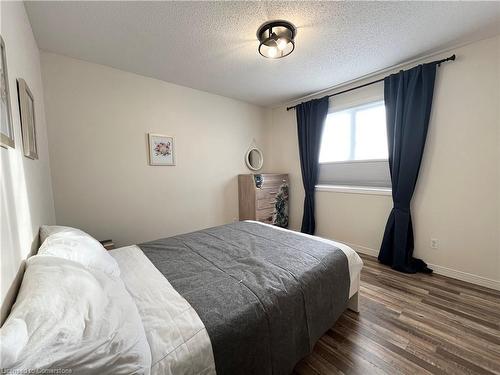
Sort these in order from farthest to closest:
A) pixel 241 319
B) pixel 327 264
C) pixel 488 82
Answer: pixel 488 82
pixel 327 264
pixel 241 319

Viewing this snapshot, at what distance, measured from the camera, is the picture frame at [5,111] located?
864mm

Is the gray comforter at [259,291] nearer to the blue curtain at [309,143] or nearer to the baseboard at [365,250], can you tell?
the baseboard at [365,250]

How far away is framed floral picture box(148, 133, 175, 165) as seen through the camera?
2.70 meters

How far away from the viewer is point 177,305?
1005 mm

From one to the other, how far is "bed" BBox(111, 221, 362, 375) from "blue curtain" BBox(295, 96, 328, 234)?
1687 millimetres

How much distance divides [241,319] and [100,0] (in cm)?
225

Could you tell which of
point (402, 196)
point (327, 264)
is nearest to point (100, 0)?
point (327, 264)

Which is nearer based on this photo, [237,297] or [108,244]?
[237,297]

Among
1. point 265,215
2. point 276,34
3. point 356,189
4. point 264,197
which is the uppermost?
point 276,34

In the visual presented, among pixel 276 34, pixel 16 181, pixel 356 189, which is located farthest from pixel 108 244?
pixel 356 189

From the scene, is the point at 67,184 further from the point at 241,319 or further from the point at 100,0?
the point at 241,319

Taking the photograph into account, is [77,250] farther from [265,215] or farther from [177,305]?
[265,215]

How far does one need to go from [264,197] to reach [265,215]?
313 mm

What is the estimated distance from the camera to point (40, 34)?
180 cm
